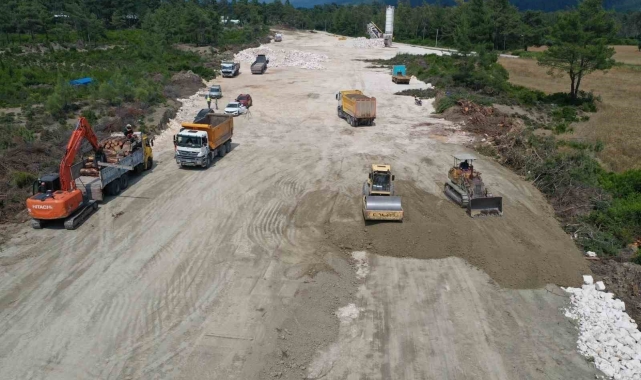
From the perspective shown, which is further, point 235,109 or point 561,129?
point 235,109

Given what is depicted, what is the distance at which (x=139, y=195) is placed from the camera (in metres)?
25.8

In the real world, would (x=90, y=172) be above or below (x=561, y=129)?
above

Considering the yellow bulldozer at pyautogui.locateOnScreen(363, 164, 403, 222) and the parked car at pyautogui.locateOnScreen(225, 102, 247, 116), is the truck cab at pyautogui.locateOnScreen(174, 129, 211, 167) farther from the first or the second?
the parked car at pyautogui.locateOnScreen(225, 102, 247, 116)

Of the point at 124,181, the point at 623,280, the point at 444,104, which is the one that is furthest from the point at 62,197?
the point at 444,104

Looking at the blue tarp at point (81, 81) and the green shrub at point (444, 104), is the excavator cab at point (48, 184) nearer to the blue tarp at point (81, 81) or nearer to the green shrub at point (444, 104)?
the blue tarp at point (81, 81)

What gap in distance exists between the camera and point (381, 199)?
22125mm

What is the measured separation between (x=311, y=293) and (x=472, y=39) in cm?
6709

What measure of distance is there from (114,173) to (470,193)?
18.1 meters

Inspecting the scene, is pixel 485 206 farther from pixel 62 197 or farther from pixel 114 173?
pixel 62 197

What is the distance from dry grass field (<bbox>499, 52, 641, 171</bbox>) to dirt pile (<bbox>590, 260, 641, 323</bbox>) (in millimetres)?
13710

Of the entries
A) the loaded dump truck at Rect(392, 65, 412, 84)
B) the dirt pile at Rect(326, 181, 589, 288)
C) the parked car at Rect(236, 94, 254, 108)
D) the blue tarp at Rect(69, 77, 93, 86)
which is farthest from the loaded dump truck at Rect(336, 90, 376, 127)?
the blue tarp at Rect(69, 77, 93, 86)

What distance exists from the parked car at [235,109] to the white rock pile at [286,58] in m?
34.1

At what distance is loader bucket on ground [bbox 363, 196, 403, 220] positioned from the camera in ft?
70.4

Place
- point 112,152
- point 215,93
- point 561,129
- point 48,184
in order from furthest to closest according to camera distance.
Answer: point 215,93 < point 561,129 < point 112,152 < point 48,184
